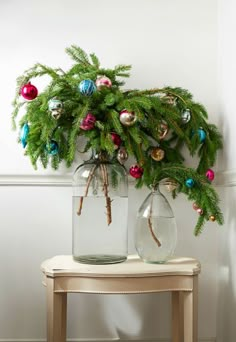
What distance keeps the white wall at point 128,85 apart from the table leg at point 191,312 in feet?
1.30

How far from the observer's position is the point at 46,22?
2248mm

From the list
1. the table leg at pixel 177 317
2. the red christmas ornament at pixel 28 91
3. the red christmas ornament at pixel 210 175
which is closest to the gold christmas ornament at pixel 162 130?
the red christmas ornament at pixel 210 175

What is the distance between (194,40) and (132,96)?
1.53 feet

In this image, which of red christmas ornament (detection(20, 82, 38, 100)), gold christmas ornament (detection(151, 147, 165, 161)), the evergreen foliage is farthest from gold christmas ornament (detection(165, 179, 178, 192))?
red christmas ornament (detection(20, 82, 38, 100))

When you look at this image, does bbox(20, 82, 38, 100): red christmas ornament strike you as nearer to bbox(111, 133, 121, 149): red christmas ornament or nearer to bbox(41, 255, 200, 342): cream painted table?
bbox(111, 133, 121, 149): red christmas ornament

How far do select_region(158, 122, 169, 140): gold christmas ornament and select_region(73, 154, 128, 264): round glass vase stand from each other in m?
0.19

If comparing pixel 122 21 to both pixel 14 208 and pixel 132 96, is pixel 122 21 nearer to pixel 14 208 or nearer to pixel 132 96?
pixel 132 96

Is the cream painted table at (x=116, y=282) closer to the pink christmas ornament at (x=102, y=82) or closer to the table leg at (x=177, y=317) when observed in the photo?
the table leg at (x=177, y=317)

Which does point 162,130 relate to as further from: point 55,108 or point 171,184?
point 55,108

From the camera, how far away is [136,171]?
2.09m

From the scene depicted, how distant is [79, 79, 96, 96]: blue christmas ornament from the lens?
1.86 meters

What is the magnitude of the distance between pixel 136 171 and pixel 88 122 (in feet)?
0.99

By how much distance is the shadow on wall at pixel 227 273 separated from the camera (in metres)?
2.00

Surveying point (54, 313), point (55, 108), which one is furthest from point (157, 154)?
point (54, 313)
